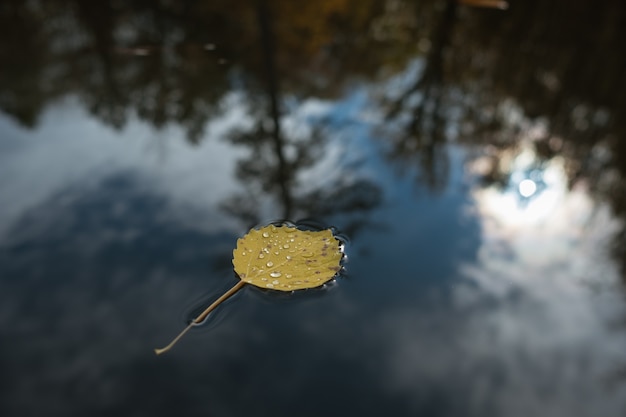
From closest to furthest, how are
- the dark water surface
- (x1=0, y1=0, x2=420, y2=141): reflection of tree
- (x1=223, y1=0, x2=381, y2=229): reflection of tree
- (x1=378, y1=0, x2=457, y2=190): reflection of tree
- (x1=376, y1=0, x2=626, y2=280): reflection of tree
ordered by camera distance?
the dark water surface, (x1=223, y1=0, x2=381, y2=229): reflection of tree, (x1=378, y1=0, x2=457, y2=190): reflection of tree, (x1=376, y1=0, x2=626, y2=280): reflection of tree, (x1=0, y1=0, x2=420, y2=141): reflection of tree

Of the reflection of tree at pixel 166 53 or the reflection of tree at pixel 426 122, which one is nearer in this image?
the reflection of tree at pixel 426 122

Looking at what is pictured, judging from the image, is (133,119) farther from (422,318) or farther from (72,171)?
(422,318)

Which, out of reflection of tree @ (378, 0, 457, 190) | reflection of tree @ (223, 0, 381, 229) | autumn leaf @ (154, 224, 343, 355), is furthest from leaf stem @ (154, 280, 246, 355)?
reflection of tree @ (378, 0, 457, 190)

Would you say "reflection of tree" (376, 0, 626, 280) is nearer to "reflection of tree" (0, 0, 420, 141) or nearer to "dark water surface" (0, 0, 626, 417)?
"dark water surface" (0, 0, 626, 417)

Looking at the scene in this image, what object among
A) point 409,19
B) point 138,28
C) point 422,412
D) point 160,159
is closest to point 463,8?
point 409,19

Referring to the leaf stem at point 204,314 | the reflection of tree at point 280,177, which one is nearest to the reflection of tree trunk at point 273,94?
Result: the reflection of tree at point 280,177

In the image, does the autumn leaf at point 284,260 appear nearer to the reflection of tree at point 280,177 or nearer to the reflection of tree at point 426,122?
the reflection of tree at point 280,177

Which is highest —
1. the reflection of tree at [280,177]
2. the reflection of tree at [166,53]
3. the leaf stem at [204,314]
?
the reflection of tree at [166,53]
